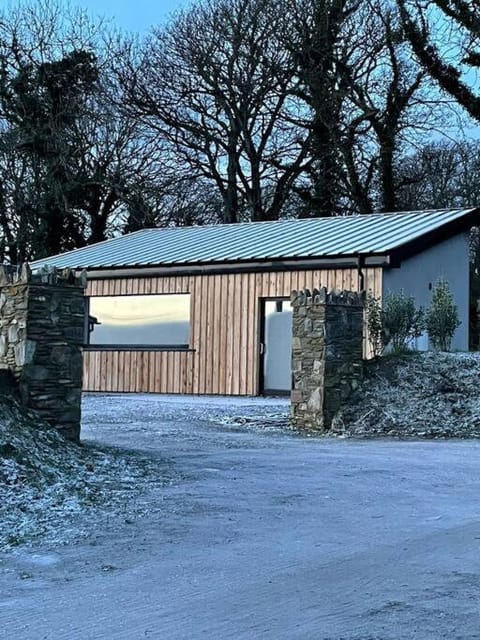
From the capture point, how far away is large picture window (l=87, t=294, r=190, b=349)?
2234cm

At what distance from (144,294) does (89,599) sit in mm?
18116

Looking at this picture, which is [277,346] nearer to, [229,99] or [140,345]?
[140,345]

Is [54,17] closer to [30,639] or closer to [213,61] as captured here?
[213,61]

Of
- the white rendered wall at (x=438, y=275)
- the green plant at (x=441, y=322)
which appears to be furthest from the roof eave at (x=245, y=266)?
the green plant at (x=441, y=322)

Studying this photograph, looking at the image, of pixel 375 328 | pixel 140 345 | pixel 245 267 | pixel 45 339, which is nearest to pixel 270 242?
pixel 245 267

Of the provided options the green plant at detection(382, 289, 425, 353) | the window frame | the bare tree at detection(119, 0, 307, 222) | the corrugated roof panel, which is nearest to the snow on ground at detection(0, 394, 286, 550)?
the green plant at detection(382, 289, 425, 353)

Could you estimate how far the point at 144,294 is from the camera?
2286cm

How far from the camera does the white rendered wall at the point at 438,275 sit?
20062mm

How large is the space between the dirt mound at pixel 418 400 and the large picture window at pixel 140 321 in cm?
822

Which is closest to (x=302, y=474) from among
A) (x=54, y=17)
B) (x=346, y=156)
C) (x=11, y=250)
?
(x=346, y=156)

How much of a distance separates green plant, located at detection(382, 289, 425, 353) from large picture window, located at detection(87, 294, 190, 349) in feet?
23.1

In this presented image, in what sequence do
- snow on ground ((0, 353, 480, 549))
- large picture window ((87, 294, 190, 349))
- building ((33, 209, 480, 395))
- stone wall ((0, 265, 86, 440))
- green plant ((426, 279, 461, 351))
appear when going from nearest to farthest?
1. snow on ground ((0, 353, 480, 549))
2. stone wall ((0, 265, 86, 440))
3. green plant ((426, 279, 461, 351))
4. building ((33, 209, 480, 395))
5. large picture window ((87, 294, 190, 349))

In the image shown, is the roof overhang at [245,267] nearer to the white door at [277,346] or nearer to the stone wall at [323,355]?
the white door at [277,346]

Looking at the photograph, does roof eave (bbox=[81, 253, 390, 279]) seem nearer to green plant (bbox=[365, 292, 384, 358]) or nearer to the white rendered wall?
the white rendered wall
